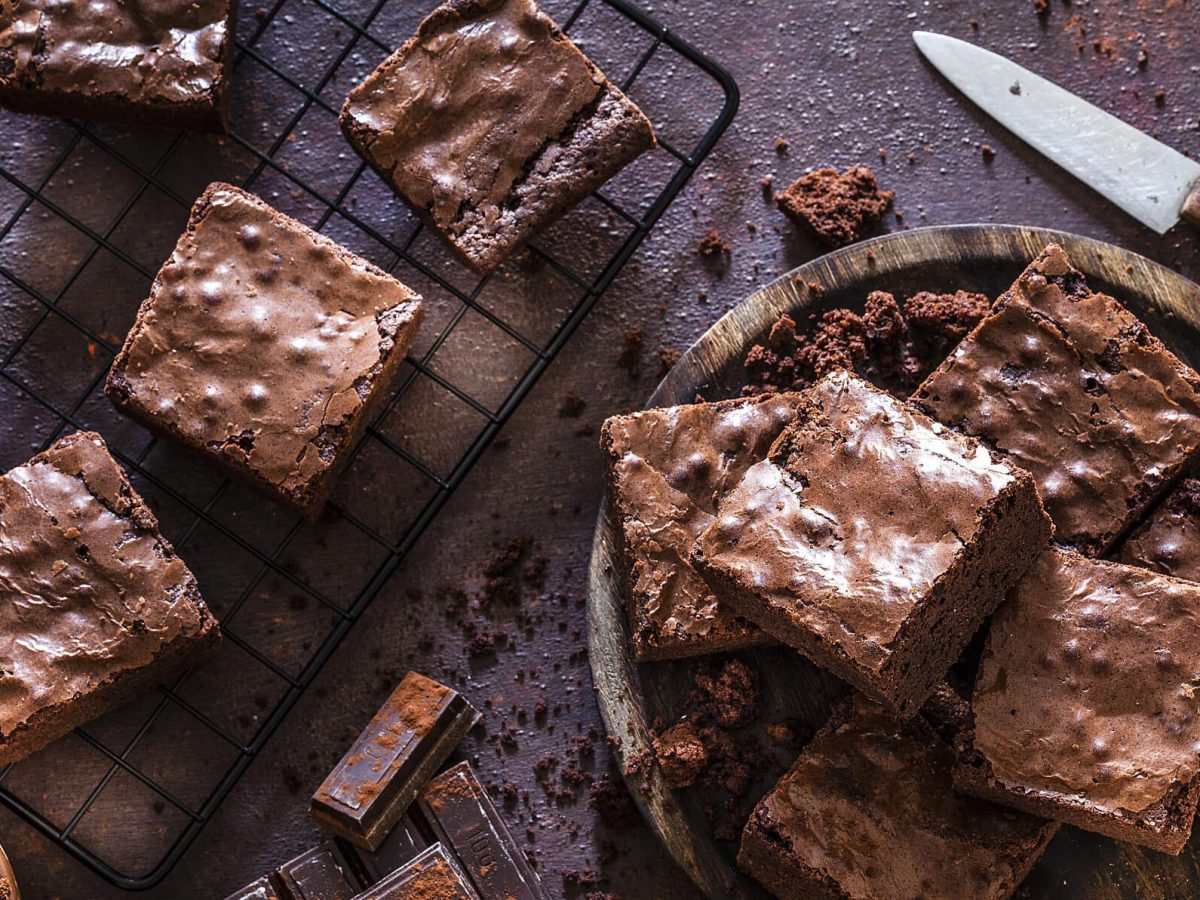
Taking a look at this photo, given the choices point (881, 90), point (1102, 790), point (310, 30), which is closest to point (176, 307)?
point (310, 30)

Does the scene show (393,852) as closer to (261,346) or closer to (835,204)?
(261,346)

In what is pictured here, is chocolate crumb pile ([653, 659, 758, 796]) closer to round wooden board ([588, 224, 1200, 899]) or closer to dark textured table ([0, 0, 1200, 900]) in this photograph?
round wooden board ([588, 224, 1200, 899])

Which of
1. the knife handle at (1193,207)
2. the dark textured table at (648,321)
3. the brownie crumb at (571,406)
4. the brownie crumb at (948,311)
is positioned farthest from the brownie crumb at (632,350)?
the knife handle at (1193,207)

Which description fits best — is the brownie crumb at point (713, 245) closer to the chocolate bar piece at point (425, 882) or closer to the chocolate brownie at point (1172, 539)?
the chocolate brownie at point (1172, 539)

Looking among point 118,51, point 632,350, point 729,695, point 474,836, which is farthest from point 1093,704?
point 118,51

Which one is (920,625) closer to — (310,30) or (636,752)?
(636,752)
